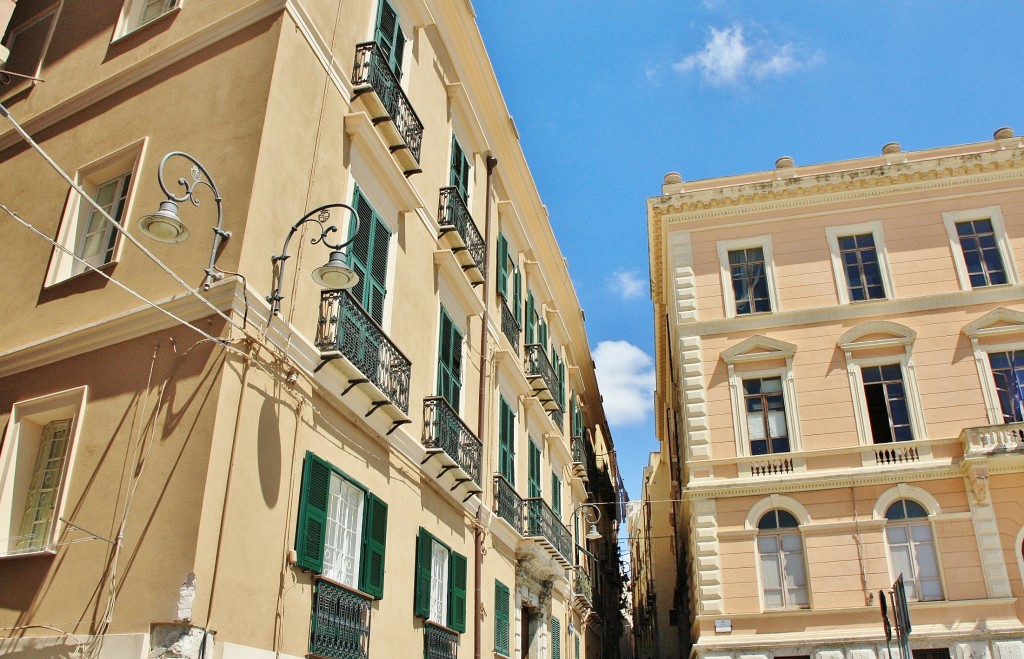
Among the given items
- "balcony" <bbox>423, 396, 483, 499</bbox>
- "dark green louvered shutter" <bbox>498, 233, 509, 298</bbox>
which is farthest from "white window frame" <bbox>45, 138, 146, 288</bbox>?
"dark green louvered shutter" <bbox>498, 233, 509, 298</bbox>

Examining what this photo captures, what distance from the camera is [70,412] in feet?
31.7

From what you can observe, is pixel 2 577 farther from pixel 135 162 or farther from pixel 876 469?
pixel 876 469

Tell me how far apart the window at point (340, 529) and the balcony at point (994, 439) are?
1462 cm

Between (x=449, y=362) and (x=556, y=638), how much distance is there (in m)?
9.84

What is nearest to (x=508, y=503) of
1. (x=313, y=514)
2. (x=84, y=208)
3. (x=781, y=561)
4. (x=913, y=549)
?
(x=781, y=561)

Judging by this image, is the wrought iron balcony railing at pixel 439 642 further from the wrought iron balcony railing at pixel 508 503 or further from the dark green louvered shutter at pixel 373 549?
the wrought iron balcony railing at pixel 508 503

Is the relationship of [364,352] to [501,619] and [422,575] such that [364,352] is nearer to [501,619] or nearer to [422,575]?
[422,575]

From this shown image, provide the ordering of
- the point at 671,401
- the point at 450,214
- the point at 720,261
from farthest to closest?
1. the point at 671,401
2. the point at 720,261
3. the point at 450,214

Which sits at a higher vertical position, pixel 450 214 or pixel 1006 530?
pixel 450 214

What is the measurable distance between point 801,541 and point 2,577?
1676cm

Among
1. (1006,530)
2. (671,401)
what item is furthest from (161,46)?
(671,401)

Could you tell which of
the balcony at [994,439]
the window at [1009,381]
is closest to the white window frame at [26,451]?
the balcony at [994,439]

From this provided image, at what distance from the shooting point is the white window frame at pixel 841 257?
2223 cm

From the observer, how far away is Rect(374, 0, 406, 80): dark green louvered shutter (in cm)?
1370
